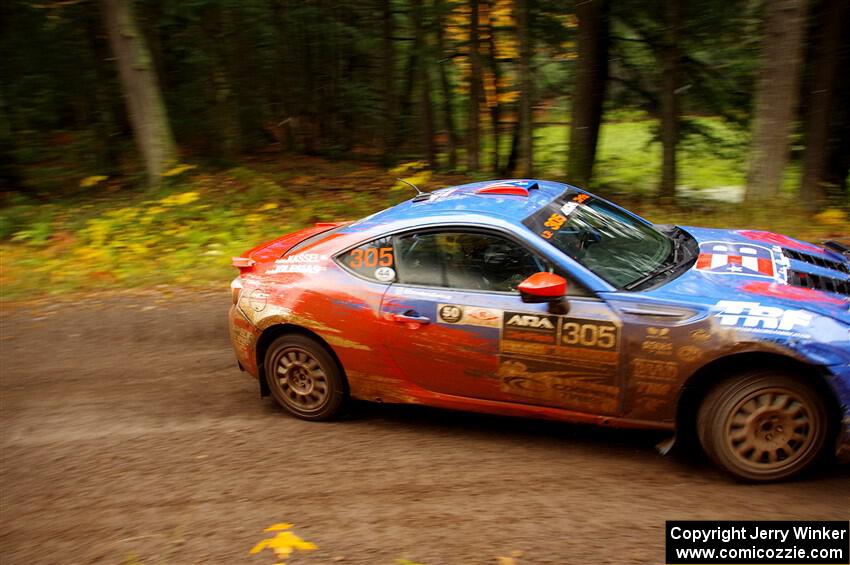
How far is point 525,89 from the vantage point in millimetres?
12461

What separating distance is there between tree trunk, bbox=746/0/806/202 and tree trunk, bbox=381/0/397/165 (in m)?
7.50

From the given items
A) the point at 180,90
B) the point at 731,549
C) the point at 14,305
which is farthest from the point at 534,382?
the point at 180,90

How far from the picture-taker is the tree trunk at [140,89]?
1176 cm

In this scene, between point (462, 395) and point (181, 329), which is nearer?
point (462, 395)

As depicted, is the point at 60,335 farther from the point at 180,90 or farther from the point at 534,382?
the point at 180,90

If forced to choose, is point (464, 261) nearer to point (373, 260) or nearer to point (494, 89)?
point (373, 260)

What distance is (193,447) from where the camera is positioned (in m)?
5.12

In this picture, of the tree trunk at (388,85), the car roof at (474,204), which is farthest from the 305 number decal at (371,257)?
the tree trunk at (388,85)

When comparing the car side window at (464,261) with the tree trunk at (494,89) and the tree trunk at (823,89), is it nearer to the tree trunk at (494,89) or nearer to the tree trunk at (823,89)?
the tree trunk at (823,89)

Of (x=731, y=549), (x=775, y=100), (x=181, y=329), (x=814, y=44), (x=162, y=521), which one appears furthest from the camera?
(x=814, y=44)

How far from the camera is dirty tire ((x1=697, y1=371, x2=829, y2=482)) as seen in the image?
3895 millimetres

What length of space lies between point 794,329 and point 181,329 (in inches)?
230

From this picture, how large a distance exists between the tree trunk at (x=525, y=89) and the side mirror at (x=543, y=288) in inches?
340

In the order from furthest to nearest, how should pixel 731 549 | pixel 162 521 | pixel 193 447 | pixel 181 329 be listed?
pixel 181 329
pixel 193 447
pixel 162 521
pixel 731 549
